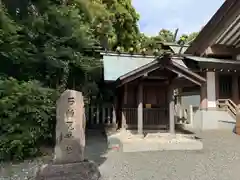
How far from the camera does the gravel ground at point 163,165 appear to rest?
478cm

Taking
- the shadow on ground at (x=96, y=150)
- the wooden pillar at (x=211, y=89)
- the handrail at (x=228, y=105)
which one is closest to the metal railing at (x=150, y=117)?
the shadow on ground at (x=96, y=150)

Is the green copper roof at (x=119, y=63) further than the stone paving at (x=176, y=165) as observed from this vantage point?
Yes

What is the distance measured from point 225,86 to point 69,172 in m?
10.9

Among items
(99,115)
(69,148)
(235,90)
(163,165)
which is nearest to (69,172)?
(69,148)

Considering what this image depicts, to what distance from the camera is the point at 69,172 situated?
4.53 m

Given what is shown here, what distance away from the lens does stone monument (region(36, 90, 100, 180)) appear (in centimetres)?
450

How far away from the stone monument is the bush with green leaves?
1460 millimetres

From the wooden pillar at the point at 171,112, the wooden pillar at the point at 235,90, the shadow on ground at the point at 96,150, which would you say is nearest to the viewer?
the shadow on ground at the point at 96,150

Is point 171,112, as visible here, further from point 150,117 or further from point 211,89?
point 211,89

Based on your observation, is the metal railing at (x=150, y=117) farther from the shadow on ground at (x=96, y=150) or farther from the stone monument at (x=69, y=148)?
the stone monument at (x=69, y=148)

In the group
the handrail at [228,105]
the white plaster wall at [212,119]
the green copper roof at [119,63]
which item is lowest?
the white plaster wall at [212,119]

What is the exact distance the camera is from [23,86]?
582cm

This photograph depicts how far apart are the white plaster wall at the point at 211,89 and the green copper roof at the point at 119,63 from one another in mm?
3443

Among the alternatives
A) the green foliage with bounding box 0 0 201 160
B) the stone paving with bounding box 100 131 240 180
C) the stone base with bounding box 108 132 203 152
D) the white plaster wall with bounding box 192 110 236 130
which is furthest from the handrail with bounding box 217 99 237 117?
the green foliage with bounding box 0 0 201 160
